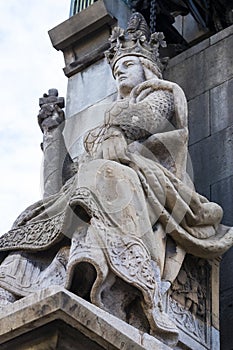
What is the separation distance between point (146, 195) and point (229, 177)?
157 cm

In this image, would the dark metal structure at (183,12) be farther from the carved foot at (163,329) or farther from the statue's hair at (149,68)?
the carved foot at (163,329)

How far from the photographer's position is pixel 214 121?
9.54 meters

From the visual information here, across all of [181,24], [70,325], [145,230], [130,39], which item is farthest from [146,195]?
[181,24]

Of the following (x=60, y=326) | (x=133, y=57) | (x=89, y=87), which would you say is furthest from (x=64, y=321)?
(x=89, y=87)

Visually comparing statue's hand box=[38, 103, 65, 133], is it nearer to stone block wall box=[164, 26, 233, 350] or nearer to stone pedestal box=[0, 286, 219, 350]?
stone block wall box=[164, 26, 233, 350]

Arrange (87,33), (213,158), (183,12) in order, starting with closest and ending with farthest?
(213,158) → (87,33) → (183,12)

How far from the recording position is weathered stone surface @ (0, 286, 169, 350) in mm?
6418

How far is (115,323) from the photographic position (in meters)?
6.57

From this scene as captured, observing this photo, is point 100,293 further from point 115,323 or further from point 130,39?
point 130,39

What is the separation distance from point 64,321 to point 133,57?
3.15 m

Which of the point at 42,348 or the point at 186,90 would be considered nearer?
the point at 42,348

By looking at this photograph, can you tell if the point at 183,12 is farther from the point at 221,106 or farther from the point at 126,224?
the point at 126,224

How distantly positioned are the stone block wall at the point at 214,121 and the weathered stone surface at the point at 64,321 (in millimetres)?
1915

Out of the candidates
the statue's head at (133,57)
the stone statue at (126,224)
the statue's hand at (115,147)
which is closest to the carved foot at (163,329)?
the stone statue at (126,224)
